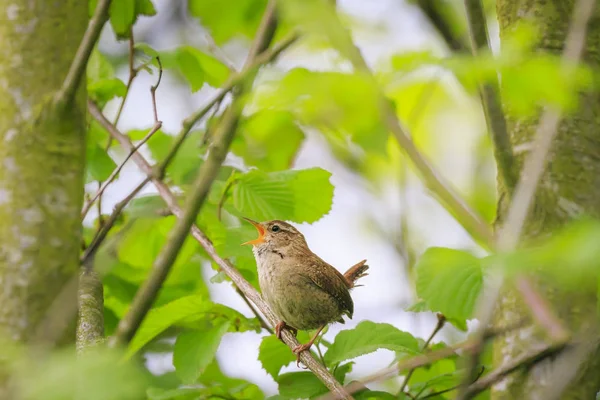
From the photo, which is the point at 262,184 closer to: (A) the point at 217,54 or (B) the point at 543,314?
(A) the point at 217,54

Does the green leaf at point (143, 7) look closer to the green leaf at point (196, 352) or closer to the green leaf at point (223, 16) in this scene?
the green leaf at point (223, 16)

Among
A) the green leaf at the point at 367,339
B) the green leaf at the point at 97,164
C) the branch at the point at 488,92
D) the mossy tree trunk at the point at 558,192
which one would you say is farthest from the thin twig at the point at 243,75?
the green leaf at the point at 97,164

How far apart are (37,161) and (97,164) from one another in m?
2.04

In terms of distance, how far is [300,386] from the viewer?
3.24m

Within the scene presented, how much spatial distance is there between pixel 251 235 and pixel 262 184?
10.0 inches

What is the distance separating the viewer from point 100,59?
427 centimetres

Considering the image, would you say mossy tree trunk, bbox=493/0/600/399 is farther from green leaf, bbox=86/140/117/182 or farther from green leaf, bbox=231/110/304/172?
green leaf, bbox=86/140/117/182

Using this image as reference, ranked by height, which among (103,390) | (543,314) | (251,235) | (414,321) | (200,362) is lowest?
(543,314)

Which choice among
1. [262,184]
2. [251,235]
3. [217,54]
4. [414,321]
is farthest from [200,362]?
[217,54]

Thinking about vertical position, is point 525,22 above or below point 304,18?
above

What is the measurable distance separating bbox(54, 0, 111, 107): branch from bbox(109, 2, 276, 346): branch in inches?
18.2

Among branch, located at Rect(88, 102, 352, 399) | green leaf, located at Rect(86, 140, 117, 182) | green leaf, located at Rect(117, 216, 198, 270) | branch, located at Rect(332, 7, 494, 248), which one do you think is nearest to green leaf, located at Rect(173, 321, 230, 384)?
branch, located at Rect(88, 102, 352, 399)

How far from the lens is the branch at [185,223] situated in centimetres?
164

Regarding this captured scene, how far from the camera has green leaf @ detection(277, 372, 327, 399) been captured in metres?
3.18
